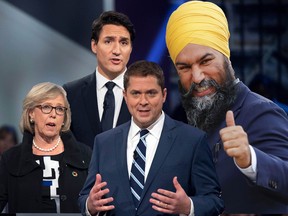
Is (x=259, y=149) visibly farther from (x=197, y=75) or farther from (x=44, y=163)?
(x=44, y=163)

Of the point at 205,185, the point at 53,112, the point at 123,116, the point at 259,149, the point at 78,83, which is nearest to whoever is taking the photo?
the point at 205,185

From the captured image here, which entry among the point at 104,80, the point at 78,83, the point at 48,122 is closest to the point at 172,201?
the point at 48,122

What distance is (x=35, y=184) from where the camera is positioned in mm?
3707

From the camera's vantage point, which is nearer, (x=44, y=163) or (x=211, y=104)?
(x=211, y=104)

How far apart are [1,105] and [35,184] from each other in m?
1.62

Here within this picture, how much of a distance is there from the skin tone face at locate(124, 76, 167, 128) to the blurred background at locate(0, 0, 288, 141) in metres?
1.74

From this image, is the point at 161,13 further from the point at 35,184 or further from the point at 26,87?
the point at 35,184

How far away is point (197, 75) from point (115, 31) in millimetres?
630

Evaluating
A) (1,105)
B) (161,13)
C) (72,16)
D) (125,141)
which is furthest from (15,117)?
(125,141)

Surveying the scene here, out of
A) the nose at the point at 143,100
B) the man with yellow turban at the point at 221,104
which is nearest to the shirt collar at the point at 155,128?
the nose at the point at 143,100

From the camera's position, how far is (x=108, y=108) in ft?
12.9

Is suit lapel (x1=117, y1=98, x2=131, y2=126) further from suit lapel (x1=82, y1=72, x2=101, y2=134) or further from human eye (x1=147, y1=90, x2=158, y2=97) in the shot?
human eye (x1=147, y1=90, x2=158, y2=97)

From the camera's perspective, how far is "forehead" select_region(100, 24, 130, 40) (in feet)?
12.8

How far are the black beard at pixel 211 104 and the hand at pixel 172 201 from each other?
26.7 inches
